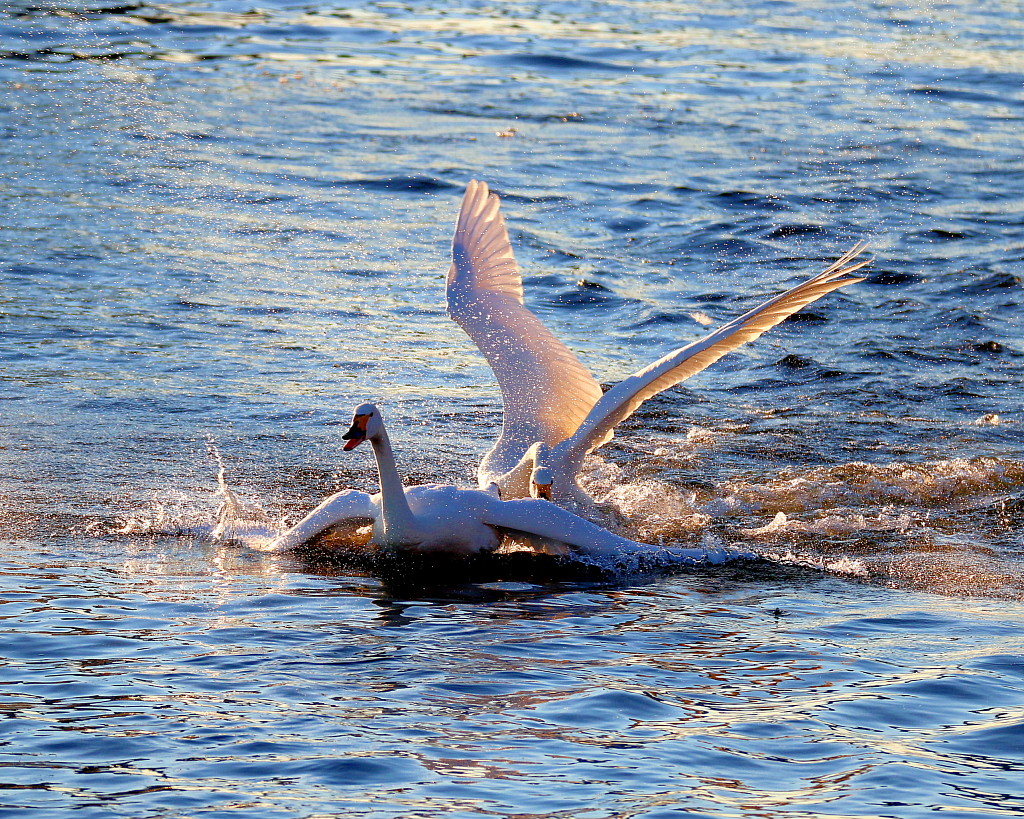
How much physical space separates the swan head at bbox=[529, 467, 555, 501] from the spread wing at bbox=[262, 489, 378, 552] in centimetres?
99

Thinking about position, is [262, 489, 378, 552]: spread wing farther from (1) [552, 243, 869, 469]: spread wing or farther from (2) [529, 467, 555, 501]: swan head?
(1) [552, 243, 869, 469]: spread wing

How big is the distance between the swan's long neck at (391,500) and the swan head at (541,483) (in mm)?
869

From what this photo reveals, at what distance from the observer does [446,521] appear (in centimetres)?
848

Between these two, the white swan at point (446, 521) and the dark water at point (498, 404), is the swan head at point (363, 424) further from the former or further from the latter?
the dark water at point (498, 404)

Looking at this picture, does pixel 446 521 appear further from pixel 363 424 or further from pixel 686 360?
pixel 686 360

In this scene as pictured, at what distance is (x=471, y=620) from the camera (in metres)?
7.72

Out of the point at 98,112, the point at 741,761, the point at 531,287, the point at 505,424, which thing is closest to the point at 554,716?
the point at 741,761

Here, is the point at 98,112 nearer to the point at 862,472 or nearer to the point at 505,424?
the point at 505,424

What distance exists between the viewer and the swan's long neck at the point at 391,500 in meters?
8.28

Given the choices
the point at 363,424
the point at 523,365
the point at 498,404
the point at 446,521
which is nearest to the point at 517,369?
the point at 523,365

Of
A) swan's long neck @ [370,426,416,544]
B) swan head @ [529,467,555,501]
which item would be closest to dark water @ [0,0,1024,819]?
swan's long neck @ [370,426,416,544]

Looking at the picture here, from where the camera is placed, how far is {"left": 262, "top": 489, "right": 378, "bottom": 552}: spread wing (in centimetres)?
862

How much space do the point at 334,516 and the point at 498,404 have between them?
11.9 ft

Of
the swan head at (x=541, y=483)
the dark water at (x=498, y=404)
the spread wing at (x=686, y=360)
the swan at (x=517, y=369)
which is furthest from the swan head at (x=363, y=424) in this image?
the spread wing at (x=686, y=360)
